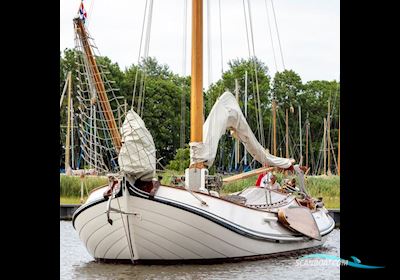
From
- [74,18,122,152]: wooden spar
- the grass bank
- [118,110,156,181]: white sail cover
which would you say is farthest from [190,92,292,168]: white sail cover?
the grass bank

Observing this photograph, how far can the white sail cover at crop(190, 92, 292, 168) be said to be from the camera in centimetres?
2327

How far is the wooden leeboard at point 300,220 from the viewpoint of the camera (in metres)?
24.2

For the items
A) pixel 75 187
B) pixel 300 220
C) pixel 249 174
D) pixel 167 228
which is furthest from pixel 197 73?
pixel 75 187

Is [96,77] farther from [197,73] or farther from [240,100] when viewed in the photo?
[240,100]

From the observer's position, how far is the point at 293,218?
2478 centimetres

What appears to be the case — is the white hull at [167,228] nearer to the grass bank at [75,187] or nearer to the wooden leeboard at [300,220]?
the wooden leeboard at [300,220]

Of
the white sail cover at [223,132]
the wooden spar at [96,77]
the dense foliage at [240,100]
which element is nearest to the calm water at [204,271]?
the white sail cover at [223,132]

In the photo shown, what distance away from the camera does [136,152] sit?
790 inches

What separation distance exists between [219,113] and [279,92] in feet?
162

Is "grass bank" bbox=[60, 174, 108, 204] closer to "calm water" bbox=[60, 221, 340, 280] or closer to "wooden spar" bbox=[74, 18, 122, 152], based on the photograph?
"calm water" bbox=[60, 221, 340, 280]

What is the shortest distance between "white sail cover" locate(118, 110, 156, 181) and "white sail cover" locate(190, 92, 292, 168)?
299 centimetres

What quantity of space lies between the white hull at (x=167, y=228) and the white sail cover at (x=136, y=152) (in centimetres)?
61
